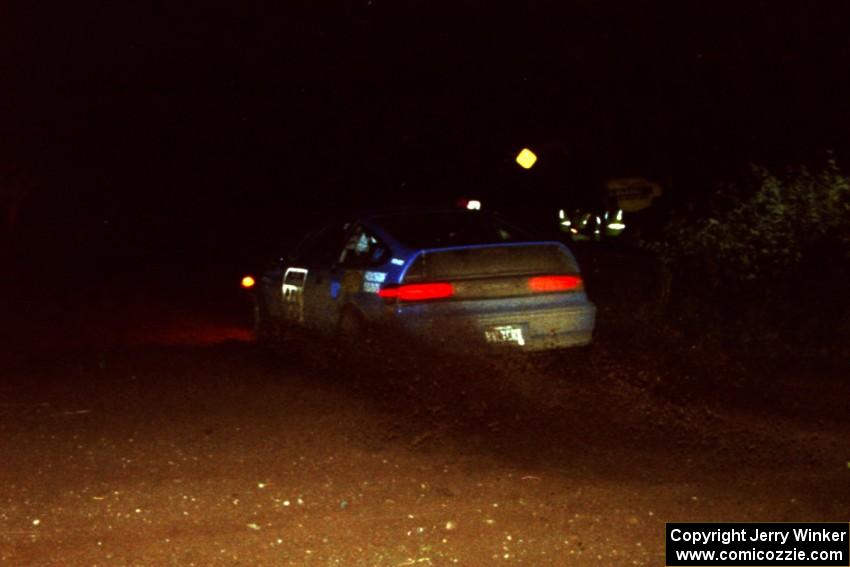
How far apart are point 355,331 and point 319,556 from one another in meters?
4.62

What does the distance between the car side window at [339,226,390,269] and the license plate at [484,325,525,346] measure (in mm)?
1063

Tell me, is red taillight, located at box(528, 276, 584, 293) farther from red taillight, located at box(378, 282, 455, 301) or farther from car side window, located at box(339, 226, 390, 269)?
car side window, located at box(339, 226, 390, 269)

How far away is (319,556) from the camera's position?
5188 millimetres

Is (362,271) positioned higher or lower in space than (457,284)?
higher

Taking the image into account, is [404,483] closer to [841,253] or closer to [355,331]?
[355,331]

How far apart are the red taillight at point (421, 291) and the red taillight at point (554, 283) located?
0.72 m

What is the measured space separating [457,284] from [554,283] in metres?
0.87

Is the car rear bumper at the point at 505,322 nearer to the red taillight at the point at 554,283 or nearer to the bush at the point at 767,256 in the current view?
the red taillight at the point at 554,283

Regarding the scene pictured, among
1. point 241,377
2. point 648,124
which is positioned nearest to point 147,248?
point 648,124

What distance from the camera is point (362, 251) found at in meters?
10.0

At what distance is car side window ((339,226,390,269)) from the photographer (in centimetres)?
959

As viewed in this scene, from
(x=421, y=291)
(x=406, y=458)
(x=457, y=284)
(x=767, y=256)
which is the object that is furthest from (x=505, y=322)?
(x=767, y=256)

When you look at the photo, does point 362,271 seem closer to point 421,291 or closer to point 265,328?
point 421,291


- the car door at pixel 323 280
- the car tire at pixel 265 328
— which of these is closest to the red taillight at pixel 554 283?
the car door at pixel 323 280
